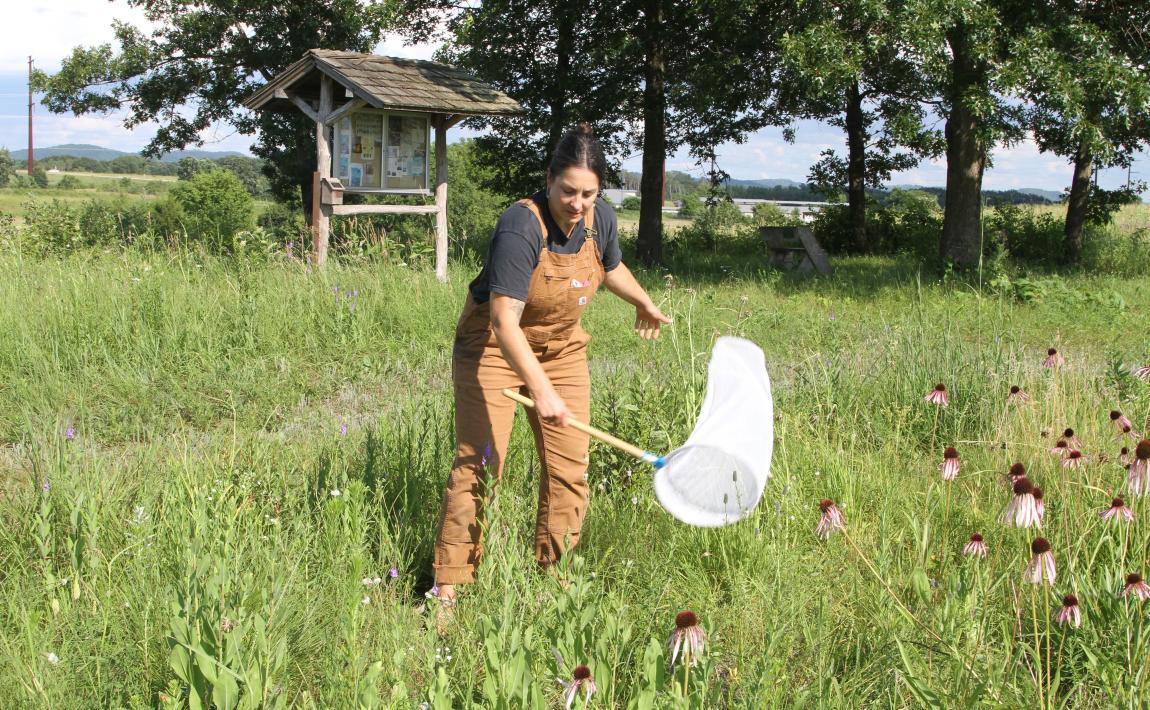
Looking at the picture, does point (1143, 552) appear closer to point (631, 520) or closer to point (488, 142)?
point (631, 520)

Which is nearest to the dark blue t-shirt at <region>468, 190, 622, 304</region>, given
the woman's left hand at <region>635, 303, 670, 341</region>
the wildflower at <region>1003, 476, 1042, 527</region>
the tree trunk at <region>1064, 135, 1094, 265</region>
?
the woman's left hand at <region>635, 303, 670, 341</region>

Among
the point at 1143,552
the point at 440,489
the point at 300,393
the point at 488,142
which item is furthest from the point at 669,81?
the point at 1143,552

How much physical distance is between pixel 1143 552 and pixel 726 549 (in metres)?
1.35

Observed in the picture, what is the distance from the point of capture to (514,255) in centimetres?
325

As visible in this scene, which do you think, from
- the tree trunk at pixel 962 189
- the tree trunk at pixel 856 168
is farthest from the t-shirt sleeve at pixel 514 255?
the tree trunk at pixel 856 168

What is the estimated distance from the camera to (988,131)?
11.9 metres

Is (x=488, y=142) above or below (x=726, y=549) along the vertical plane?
above

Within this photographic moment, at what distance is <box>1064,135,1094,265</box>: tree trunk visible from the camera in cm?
1650

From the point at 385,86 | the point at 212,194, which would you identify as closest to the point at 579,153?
the point at 385,86

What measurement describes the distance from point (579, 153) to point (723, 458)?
1154 millimetres

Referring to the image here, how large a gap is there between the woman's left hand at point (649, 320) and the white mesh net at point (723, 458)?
1.13m

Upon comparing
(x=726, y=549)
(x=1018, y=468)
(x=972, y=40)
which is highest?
(x=972, y=40)

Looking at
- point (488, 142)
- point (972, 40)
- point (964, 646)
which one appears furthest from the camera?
point (488, 142)

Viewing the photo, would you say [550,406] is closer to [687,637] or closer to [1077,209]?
[687,637]
